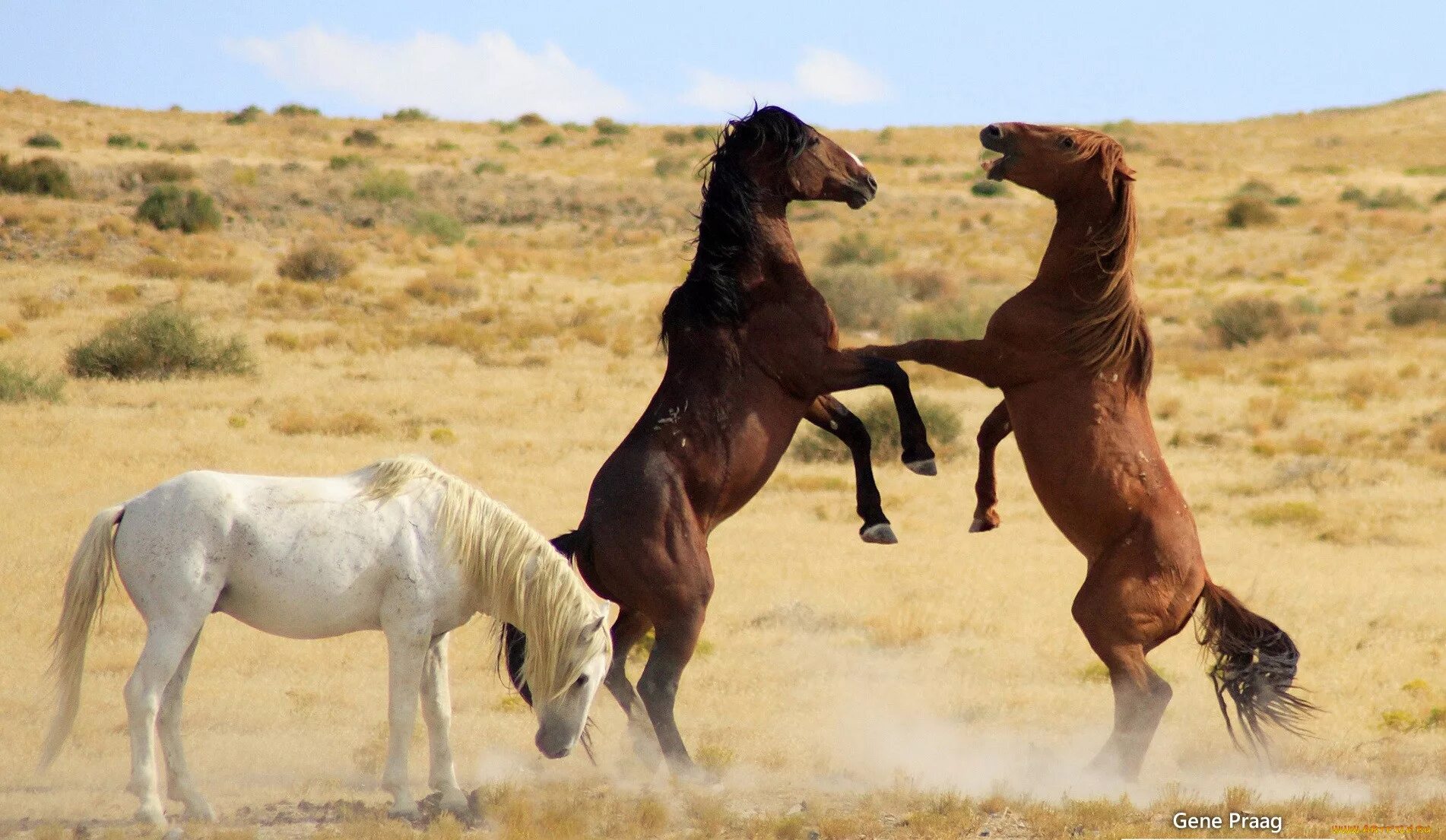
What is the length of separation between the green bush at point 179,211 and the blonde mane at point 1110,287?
2895cm

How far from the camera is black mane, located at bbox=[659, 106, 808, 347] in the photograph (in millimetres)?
6195

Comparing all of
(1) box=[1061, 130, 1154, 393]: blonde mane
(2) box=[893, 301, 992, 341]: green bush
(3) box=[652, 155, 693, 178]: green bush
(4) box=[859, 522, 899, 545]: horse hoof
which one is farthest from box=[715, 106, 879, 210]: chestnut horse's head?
(3) box=[652, 155, 693, 178]: green bush

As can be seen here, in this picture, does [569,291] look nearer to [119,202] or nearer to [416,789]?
[119,202]

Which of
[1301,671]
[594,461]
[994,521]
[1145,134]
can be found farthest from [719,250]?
[1145,134]

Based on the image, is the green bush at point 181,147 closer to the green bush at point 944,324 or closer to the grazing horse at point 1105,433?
the green bush at point 944,324

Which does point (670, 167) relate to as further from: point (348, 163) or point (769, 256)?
point (769, 256)

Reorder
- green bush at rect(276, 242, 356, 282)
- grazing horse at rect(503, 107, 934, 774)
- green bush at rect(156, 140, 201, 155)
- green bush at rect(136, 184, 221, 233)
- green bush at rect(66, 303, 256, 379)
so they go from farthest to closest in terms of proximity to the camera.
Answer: green bush at rect(156, 140, 201, 155), green bush at rect(136, 184, 221, 233), green bush at rect(276, 242, 356, 282), green bush at rect(66, 303, 256, 379), grazing horse at rect(503, 107, 934, 774)

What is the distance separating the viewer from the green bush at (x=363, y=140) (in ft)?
201

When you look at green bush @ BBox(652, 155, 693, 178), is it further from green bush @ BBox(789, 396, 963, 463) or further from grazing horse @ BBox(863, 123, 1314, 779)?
grazing horse @ BBox(863, 123, 1314, 779)

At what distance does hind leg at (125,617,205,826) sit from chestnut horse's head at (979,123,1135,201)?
390 centimetres

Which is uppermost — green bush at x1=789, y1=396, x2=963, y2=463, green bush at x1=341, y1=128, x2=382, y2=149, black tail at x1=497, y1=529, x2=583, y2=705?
green bush at x1=341, y1=128, x2=382, y2=149

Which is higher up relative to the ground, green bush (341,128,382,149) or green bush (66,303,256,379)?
green bush (341,128,382,149)

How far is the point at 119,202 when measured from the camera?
34031mm

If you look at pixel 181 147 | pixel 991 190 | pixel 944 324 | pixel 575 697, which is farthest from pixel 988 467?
pixel 181 147
